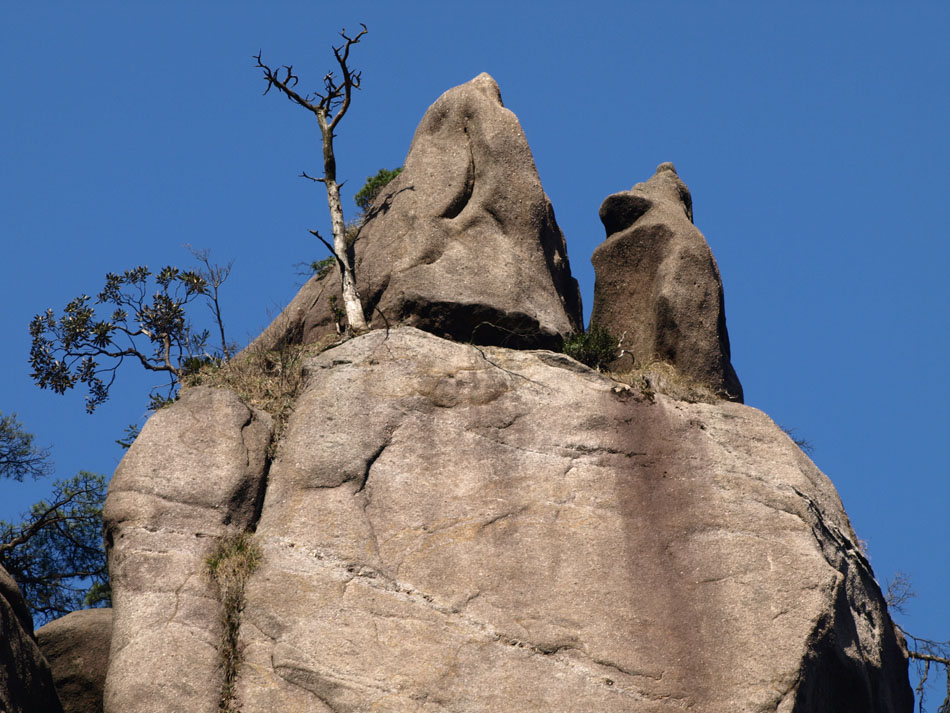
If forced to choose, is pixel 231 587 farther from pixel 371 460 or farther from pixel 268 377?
pixel 268 377

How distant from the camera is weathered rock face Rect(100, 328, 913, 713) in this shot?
58.4 feet

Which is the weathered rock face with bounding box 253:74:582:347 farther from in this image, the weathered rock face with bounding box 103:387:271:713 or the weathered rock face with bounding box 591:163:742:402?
the weathered rock face with bounding box 103:387:271:713

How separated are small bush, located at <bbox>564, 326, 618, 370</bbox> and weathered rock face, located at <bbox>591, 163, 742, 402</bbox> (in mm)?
394

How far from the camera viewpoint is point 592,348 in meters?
23.0

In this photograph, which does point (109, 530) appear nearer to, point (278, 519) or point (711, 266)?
point (278, 519)

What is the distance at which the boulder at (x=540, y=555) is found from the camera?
703 inches

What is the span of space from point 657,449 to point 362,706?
5641mm

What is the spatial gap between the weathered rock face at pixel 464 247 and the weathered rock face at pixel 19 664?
6.51 meters

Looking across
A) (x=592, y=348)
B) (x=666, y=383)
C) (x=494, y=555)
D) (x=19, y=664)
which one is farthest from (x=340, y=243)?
(x=19, y=664)

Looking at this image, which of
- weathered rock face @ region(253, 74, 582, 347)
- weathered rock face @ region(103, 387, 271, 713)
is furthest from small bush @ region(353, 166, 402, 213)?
weathered rock face @ region(103, 387, 271, 713)

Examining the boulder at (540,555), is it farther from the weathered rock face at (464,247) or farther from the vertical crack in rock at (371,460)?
the weathered rock face at (464,247)

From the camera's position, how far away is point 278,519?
19.4 metres

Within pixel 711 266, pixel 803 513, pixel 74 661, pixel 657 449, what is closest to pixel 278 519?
pixel 74 661

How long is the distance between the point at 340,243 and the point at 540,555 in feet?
22.3
